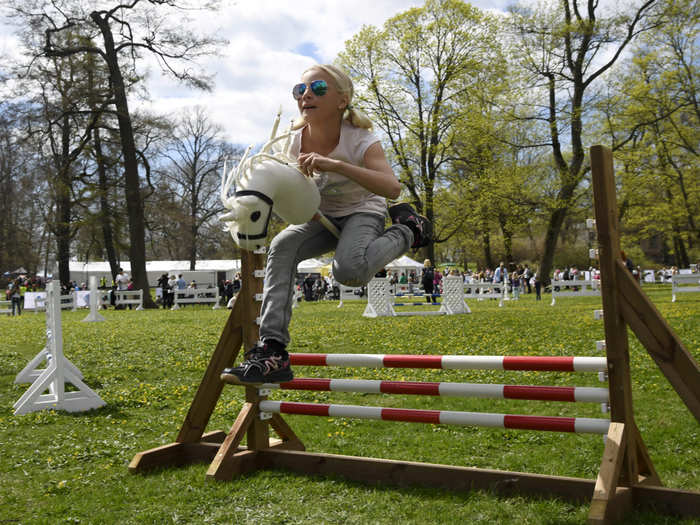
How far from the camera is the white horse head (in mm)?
3445

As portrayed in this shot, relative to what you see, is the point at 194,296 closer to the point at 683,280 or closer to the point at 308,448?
the point at 683,280

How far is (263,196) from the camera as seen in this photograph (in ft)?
11.4

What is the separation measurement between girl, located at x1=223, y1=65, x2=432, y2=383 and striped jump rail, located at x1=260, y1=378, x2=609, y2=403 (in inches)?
15.5

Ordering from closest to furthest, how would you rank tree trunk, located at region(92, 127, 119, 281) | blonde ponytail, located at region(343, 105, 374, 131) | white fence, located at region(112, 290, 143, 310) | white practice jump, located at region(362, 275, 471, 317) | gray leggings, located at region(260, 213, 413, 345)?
gray leggings, located at region(260, 213, 413, 345)
blonde ponytail, located at region(343, 105, 374, 131)
white practice jump, located at region(362, 275, 471, 317)
white fence, located at region(112, 290, 143, 310)
tree trunk, located at region(92, 127, 119, 281)

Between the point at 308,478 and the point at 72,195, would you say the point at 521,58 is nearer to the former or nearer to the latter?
the point at 72,195

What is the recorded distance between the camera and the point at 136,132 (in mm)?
30906

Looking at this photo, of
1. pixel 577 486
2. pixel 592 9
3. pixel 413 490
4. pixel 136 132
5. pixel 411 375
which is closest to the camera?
pixel 577 486

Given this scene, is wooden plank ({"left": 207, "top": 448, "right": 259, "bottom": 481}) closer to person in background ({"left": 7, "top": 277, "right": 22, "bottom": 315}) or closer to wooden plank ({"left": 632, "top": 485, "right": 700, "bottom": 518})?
wooden plank ({"left": 632, "top": 485, "right": 700, "bottom": 518})

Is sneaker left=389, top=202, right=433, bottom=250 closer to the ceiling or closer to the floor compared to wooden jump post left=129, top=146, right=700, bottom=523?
closer to the ceiling

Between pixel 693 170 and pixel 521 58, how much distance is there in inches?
436

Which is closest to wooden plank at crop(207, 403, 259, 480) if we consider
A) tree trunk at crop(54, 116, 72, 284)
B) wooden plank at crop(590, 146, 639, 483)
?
wooden plank at crop(590, 146, 639, 483)

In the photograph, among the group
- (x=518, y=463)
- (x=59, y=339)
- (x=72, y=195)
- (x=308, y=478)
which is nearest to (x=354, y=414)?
(x=308, y=478)

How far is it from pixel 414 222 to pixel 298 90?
3.55ft

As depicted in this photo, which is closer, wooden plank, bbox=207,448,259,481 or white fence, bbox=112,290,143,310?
wooden plank, bbox=207,448,259,481
